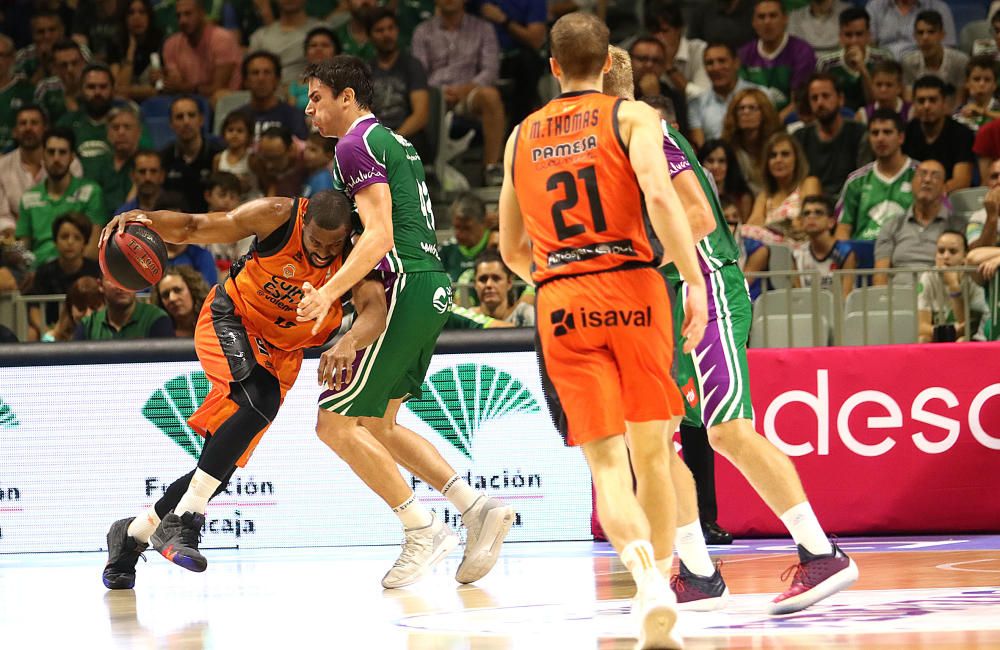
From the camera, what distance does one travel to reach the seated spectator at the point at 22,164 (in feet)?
43.5

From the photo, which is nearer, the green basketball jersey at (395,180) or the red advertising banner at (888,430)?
the green basketball jersey at (395,180)

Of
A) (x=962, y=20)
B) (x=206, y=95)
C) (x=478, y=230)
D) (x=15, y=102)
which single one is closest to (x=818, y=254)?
(x=478, y=230)

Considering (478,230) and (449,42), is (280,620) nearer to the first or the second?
(478,230)

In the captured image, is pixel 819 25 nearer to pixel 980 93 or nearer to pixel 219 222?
pixel 980 93

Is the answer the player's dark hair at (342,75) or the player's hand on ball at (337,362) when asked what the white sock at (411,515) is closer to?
the player's hand on ball at (337,362)

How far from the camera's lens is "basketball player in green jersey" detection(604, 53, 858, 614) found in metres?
5.14

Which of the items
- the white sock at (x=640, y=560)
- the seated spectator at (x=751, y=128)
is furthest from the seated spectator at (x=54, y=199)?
the white sock at (x=640, y=560)

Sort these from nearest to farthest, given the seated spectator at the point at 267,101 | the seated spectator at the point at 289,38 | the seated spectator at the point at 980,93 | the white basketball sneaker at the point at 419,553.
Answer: the white basketball sneaker at the point at 419,553
the seated spectator at the point at 980,93
the seated spectator at the point at 267,101
the seated spectator at the point at 289,38

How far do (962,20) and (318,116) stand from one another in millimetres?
8583

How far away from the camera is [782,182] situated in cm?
Answer: 1123

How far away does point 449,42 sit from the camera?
13484 millimetres

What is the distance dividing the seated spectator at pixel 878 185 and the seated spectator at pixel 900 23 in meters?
2.00

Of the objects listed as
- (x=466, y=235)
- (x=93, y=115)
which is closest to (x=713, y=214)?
(x=466, y=235)

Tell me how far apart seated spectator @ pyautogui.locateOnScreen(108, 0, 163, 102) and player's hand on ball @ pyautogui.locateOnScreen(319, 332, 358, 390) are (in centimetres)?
933
